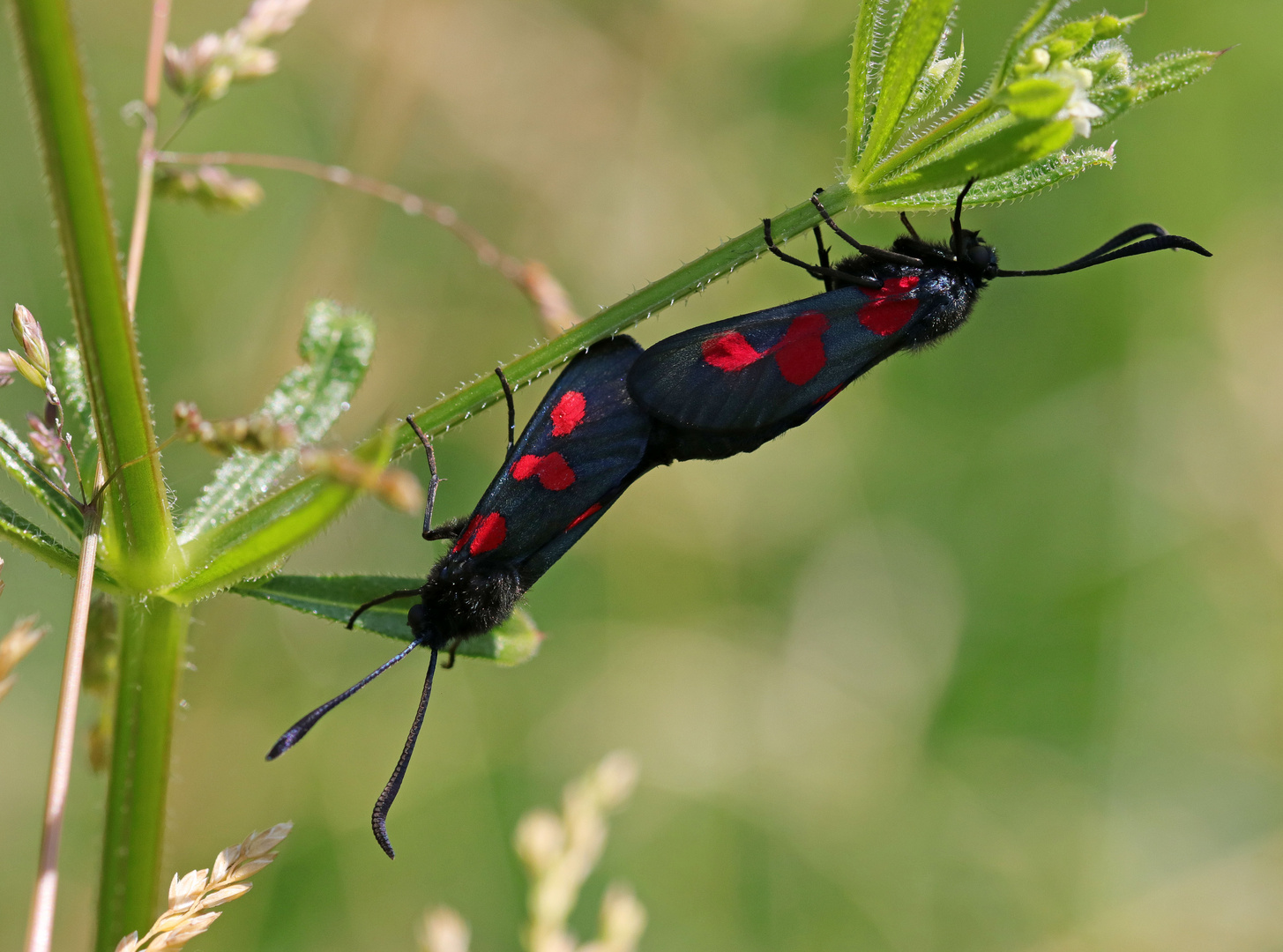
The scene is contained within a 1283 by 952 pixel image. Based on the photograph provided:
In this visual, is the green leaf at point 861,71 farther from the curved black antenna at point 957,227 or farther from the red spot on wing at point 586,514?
the red spot on wing at point 586,514

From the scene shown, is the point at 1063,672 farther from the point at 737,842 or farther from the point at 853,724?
the point at 737,842

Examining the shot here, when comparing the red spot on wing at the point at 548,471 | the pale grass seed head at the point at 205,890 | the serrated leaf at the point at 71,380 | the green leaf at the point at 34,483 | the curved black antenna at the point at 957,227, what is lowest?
the pale grass seed head at the point at 205,890

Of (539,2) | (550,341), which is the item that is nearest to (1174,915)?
(550,341)

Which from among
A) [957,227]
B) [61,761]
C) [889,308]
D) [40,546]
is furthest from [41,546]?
[957,227]

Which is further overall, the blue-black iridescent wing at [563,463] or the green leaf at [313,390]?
the blue-black iridescent wing at [563,463]

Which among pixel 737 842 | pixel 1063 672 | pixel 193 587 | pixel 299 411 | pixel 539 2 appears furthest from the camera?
pixel 539 2

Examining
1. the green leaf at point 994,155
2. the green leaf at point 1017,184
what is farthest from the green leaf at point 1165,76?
the green leaf at point 994,155

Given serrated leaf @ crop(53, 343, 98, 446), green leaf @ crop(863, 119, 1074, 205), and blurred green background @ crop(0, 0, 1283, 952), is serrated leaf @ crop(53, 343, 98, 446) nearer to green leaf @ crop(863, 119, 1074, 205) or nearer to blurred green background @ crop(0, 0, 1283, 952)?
green leaf @ crop(863, 119, 1074, 205)
